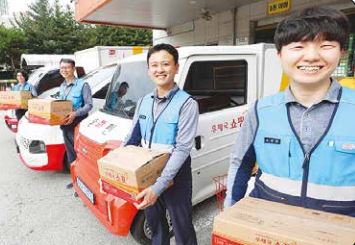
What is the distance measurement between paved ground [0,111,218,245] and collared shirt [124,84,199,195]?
1.28 meters

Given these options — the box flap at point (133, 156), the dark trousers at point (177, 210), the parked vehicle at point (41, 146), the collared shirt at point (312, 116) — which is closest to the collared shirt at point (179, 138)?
the box flap at point (133, 156)

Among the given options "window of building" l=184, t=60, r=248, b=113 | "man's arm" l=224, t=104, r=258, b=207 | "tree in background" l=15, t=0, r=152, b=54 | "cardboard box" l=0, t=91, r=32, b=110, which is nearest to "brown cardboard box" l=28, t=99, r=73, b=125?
"cardboard box" l=0, t=91, r=32, b=110

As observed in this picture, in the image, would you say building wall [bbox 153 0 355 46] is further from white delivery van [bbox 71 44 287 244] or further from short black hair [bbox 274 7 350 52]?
short black hair [bbox 274 7 350 52]

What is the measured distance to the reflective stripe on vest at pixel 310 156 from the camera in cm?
118

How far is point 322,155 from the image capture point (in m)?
1.20

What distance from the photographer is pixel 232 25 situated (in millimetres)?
8805

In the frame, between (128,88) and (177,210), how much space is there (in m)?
1.57

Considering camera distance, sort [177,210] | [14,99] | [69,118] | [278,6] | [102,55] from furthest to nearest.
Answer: [102,55] < [278,6] < [14,99] < [69,118] < [177,210]

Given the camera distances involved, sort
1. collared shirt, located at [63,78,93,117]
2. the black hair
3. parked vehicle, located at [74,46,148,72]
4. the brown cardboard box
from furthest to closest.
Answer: parked vehicle, located at [74,46,148,72] → collared shirt, located at [63,78,93,117] → the brown cardboard box → the black hair

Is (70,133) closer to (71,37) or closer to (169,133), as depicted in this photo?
(169,133)

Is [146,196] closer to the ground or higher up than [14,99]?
closer to the ground

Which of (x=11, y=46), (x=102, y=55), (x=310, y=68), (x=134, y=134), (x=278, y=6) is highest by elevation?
(x=11, y=46)

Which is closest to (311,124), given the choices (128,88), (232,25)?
(128,88)

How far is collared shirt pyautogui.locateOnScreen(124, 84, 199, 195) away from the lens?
2.01 metres
